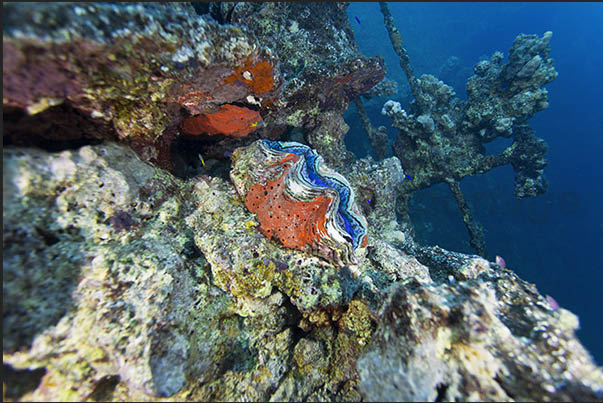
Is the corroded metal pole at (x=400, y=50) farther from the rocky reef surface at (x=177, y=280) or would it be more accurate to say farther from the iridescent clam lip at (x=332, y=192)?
the rocky reef surface at (x=177, y=280)

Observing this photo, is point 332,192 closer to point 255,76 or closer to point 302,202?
point 302,202

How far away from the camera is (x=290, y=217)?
2.53 m

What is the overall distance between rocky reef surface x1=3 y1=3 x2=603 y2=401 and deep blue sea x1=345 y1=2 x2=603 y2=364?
36.8 ft

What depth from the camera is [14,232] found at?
5.14 ft

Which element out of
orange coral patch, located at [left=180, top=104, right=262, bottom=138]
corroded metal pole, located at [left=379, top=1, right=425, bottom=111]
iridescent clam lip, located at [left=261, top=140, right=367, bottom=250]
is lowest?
iridescent clam lip, located at [left=261, top=140, right=367, bottom=250]

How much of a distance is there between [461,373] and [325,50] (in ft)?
18.6

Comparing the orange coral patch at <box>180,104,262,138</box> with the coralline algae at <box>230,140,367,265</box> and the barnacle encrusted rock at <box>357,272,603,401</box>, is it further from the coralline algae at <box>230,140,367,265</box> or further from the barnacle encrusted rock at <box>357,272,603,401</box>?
the barnacle encrusted rock at <box>357,272,603,401</box>

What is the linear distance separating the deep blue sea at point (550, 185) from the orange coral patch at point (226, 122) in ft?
32.9

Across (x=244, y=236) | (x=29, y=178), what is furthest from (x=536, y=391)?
(x=29, y=178)

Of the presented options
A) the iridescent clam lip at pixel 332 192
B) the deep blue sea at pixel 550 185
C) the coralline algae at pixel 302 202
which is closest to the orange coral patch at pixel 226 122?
the coralline algae at pixel 302 202

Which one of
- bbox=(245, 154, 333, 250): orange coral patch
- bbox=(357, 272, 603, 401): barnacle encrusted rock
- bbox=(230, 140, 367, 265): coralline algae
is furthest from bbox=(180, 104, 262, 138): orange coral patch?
bbox=(357, 272, 603, 401): barnacle encrusted rock

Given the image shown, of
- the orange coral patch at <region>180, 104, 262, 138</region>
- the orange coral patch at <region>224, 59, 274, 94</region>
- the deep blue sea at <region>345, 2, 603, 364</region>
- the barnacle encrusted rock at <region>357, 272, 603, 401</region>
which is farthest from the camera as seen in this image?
the deep blue sea at <region>345, 2, 603, 364</region>

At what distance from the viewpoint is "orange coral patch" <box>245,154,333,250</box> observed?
7.98 ft

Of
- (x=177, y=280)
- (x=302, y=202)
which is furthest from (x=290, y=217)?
(x=177, y=280)
